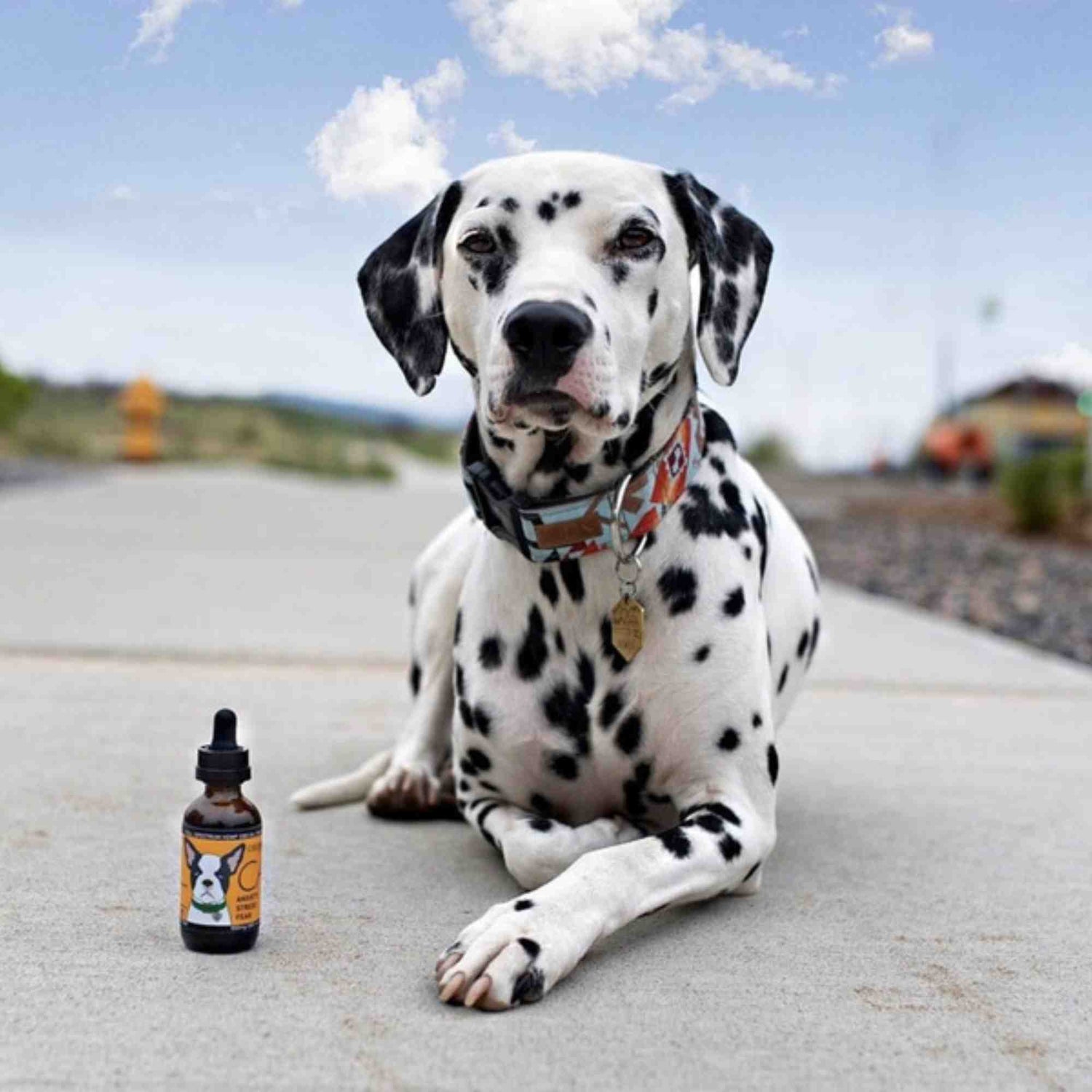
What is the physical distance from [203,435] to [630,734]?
22473 mm

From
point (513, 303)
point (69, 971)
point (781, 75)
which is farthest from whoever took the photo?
point (781, 75)

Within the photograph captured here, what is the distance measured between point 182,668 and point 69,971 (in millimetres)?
3343

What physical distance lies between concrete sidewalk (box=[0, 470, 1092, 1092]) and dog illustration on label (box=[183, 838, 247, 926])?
75mm

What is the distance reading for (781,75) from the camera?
11.3 ft

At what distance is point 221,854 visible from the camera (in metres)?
2.60

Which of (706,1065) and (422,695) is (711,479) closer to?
(422,695)

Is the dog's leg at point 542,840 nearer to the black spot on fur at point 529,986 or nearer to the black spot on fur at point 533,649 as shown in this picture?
the black spot on fur at point 533,649

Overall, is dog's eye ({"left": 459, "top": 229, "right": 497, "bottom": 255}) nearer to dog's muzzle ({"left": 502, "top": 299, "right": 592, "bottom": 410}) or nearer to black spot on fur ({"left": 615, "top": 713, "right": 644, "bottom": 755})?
dog's muzzle ({"left": 502, "top": 299, "right": 592, "bottom": 410})

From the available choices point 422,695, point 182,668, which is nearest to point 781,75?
point 422,695

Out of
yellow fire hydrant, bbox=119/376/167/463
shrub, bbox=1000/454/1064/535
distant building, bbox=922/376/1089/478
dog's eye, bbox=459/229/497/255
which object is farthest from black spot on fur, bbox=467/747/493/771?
distant building, bbox=922/376/1089/478

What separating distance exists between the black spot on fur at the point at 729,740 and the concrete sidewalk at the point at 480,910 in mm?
308

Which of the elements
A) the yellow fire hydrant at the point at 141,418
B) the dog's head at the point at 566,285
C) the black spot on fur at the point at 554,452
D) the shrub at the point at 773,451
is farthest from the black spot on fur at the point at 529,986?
the shrub at the point at 773,451

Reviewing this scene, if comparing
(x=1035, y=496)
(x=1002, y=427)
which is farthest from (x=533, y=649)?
(x=1002, y=427)

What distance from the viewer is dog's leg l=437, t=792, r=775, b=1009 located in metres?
2.48
